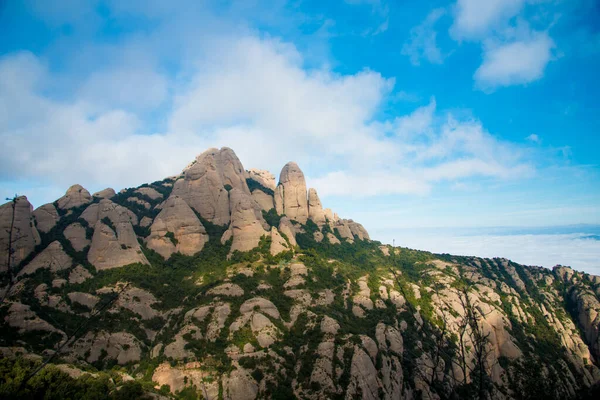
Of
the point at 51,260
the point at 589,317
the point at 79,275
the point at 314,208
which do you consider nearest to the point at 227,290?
the point at 79,275

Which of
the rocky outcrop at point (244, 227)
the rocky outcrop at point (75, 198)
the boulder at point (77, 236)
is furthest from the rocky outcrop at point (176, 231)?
the rocky outcrop at point (75, 198)

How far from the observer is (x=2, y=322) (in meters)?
52.0

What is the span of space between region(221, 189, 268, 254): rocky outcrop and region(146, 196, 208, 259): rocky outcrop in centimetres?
789

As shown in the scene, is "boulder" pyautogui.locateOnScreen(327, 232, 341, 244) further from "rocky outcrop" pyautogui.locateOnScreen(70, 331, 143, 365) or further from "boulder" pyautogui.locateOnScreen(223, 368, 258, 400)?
"rocky outcrop" pyautogui.locateOnScreen(70, 331, 143, 365)

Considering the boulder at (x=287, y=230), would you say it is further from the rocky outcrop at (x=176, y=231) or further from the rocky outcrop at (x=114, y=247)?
the rocky outcrop at (x=114, y=247)

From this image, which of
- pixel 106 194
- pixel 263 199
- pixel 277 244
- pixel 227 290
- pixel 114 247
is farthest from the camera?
pixel 263 199

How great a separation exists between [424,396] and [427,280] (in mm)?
45413

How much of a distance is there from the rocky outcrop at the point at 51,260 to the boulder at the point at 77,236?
4.44 metres

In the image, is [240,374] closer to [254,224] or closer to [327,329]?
[327,329]

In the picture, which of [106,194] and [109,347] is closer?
[109,347]

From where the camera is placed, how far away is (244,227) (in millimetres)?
91188

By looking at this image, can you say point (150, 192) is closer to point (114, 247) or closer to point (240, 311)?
point (114, 247)

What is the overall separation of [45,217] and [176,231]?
33842mm

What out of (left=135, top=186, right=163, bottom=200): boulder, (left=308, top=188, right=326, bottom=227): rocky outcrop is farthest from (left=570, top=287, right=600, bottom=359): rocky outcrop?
(left=135, top=186, right=163, bottom=200): boulder
